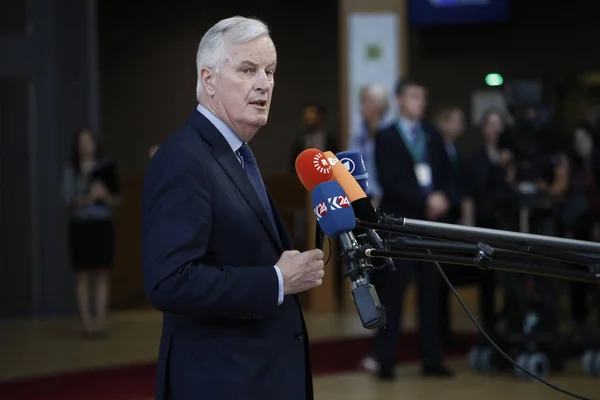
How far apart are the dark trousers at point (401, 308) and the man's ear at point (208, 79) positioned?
3.87m

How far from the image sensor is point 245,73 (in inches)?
103

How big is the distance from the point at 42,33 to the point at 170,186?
8040 mm

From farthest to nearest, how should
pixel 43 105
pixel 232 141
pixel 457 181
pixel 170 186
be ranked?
pixel 43 105 → pixel 457 181 → pixel 232 141 → pixel 170 186

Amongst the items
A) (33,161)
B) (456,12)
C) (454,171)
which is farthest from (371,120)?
(456,12)

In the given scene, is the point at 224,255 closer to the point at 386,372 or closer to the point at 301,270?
the point at 301,270

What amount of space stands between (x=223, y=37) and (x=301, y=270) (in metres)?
0.57

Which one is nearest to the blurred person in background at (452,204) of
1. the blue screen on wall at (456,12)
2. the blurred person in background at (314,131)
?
the blurred person in background at (314,131)

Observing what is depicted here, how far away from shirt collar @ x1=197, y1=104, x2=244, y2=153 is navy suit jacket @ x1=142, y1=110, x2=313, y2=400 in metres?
0.02

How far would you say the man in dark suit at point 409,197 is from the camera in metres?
6.61

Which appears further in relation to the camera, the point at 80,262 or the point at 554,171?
the point at 80,262

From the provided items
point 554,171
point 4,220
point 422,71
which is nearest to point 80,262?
point 4,220

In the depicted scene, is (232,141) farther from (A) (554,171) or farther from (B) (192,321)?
(A) (554,171)

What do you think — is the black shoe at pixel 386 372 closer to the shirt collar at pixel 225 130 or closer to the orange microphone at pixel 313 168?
the shirt collar at pixel 225 130

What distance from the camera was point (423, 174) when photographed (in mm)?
6836
